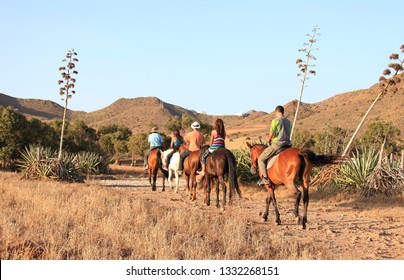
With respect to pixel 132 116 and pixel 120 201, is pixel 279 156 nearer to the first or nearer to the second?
pixel 120 201

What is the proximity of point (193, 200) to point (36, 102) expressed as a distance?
129647 millimetres

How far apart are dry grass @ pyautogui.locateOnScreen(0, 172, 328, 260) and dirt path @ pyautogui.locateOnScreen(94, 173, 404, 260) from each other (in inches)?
24.7

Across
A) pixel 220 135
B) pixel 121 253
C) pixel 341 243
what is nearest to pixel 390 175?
pixel 220 135

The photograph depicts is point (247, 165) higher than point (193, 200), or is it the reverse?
point (247, 165)

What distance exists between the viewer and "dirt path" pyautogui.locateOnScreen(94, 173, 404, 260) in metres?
7.51

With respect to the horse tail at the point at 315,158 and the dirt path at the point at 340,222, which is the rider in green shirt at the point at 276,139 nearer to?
the horse tail at the point at 315,158

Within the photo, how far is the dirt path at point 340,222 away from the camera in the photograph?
7.51 meters

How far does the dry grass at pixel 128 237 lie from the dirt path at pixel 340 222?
627mm

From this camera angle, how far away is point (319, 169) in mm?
17031

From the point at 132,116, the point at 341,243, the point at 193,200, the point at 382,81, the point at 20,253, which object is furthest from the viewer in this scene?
the point at 132,116

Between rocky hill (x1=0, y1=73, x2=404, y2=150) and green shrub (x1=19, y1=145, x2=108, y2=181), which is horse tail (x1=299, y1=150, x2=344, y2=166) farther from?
rocky hill (x1=0, y1=73, x2=404, y2=150)

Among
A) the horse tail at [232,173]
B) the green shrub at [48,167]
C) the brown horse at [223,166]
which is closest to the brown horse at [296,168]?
the horse tail at [232,173]

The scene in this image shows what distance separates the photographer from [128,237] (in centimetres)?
698

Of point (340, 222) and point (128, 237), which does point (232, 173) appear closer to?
point (340, 222)
